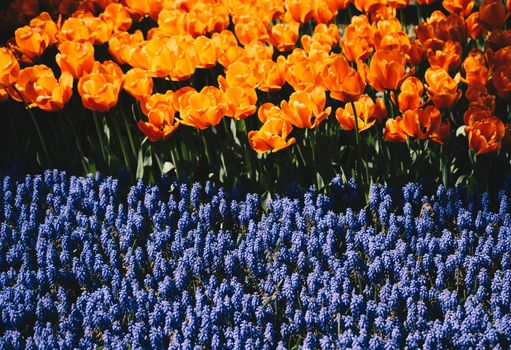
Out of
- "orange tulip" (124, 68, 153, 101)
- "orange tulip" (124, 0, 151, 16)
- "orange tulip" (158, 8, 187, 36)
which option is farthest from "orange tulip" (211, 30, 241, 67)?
"orange tulip" (124, 0, 151, 16)

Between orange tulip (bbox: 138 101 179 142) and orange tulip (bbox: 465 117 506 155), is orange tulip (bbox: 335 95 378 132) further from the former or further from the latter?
orange tulip (bbox: 138 101 179 142)

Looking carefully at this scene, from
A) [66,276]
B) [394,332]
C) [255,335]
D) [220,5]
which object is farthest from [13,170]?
[394,332]

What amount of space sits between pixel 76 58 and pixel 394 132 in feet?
4.66

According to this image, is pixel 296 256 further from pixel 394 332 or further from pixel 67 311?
pixel 67 311

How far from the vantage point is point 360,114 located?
3352 millimetres

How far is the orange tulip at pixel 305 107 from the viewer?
10.3 ft

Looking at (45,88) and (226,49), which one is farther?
(226,49)

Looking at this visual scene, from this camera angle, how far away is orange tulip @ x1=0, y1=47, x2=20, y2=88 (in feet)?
11.3

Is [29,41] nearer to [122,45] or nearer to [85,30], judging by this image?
[85,30]

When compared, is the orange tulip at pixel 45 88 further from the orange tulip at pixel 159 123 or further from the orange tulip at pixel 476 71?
the orange tulip at pixel 476 71

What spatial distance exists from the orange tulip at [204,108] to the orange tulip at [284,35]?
66 centimetres

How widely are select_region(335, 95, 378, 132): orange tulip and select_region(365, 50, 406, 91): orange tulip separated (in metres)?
0.11

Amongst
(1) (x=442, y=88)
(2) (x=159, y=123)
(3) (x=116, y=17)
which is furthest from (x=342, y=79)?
(3) (x=116, y=17)

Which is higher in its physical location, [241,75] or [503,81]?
[241,75]
